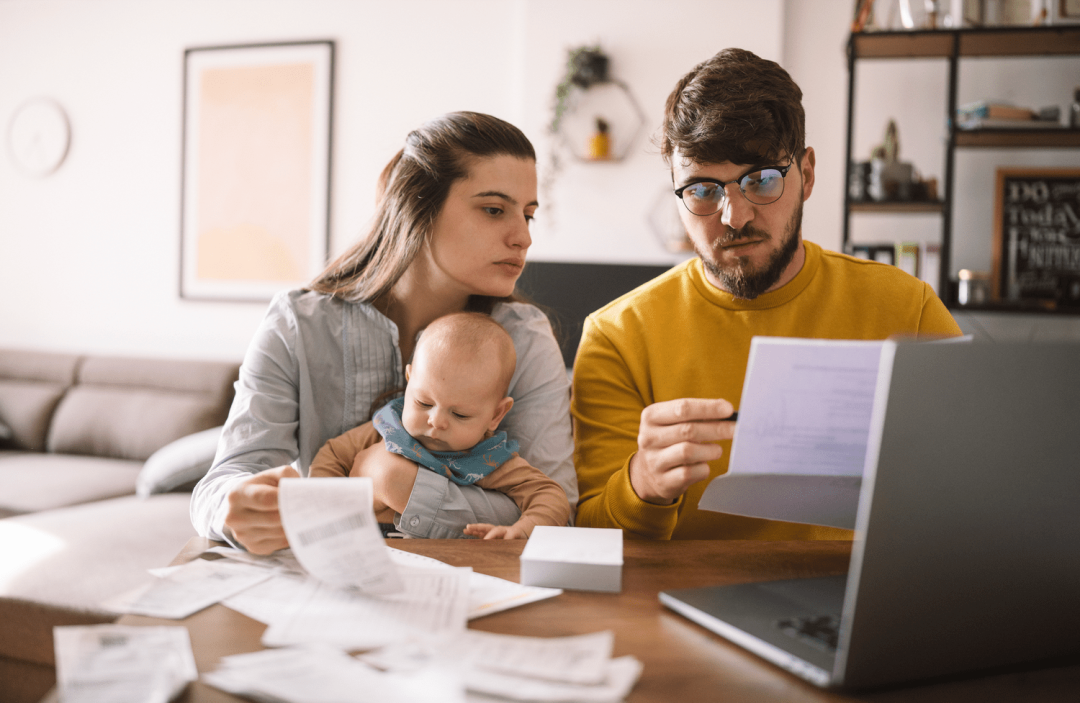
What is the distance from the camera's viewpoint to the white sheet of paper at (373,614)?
2.16ft

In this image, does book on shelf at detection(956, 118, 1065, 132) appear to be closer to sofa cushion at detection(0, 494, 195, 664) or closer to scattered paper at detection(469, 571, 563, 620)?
scattered paper at detection(469, 571, 563, 620)

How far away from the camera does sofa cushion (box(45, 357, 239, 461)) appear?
3199mm

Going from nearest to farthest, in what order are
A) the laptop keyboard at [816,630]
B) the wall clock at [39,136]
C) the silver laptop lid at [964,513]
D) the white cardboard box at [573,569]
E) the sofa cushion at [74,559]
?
→ the silver laptop lid at [964,513] → the laptop keyboard at [816,630] → the white cardboard box at [573,569] → the sofa cushion at [74,559] → the wall clock at [39,136]

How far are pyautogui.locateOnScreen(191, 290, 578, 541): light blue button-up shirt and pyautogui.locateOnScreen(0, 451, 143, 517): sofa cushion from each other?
72.7 inches

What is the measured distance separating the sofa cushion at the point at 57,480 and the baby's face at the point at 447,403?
2054 mm

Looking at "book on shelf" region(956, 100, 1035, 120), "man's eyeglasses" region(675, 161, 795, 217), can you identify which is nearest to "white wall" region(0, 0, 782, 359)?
"book on shelf" region(956, 100, 1035, 120)

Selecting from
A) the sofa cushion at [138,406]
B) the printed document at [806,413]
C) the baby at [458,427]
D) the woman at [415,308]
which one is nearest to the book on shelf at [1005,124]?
the woman at [415,308]

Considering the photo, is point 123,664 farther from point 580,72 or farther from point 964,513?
point 580,72

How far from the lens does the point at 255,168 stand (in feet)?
12.2

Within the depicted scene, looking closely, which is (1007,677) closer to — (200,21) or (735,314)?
Result: (735,314)

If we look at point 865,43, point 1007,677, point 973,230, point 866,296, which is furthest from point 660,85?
point 1007,677

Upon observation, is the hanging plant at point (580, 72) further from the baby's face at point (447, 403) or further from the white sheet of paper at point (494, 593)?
the white sheet of paper at point (494, 593)

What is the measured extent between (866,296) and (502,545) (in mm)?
903

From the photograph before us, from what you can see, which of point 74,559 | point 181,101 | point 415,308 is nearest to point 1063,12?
point 415,308
